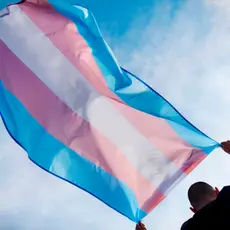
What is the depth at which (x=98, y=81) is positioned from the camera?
8102 mm

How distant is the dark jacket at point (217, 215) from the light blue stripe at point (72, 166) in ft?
9.41

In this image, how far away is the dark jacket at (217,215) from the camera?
4.38 meters

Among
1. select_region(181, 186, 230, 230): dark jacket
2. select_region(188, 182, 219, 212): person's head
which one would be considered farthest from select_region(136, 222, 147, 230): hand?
select_region(181, 186, 230, 230): dark jacket

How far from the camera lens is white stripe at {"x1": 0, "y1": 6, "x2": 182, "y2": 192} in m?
7.87

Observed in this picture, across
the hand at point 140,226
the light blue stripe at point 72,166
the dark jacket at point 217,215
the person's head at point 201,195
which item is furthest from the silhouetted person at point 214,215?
the light blue stripe at point 72,166

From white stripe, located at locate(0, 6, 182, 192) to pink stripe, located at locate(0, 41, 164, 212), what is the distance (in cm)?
12

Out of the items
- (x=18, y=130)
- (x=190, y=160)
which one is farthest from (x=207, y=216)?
(x=18, y=130)

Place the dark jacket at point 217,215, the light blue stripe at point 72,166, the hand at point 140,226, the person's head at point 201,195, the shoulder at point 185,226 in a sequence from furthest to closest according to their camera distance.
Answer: the light blue stripe at point 72,166 < the hand at point 140,226 < the person's head at point 201,195 < the shoulder at point 185,226 < the dark jacket at point 217,215

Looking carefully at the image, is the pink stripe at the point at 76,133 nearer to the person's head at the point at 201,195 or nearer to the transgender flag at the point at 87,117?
the transgender flag at the point at 87,117

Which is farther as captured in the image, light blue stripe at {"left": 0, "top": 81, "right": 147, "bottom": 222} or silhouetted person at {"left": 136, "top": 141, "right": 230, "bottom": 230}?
light blue stripe at {"left": 0, "top": 81, "right": 147, "bottom": 222}

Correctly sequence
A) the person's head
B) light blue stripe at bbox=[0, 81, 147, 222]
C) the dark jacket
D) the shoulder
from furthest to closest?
light blue stripe at bbox=[0, 81, 147, 222]
the person's head
the shoulder
the dark jacket

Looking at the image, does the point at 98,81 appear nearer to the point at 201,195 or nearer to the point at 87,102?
the point at 87,102

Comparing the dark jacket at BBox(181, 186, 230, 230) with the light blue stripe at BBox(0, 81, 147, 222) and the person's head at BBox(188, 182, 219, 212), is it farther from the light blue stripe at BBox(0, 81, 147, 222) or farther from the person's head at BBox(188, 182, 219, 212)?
the light blue stripe at BBox(0, 81, 147, 222)

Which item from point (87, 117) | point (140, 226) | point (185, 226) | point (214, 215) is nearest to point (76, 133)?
point (87, 117)
